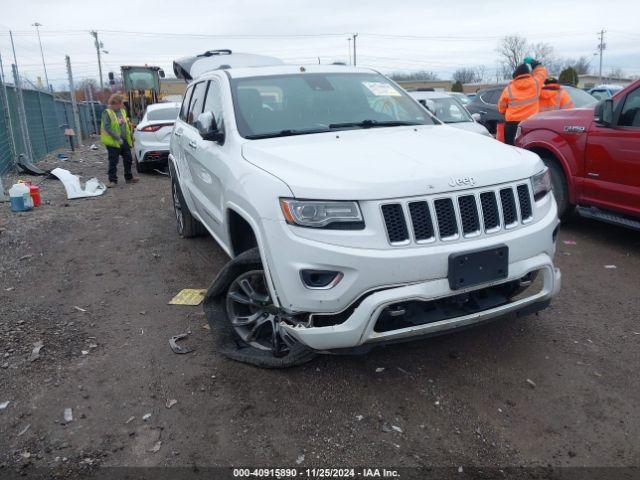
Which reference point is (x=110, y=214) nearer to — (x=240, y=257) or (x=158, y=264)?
(x=158, y=264)

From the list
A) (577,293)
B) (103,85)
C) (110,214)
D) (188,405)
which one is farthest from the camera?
(103,85)

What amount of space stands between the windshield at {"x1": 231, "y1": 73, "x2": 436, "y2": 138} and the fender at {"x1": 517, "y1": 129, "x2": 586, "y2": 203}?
7.70 feet

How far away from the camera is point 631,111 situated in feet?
16.8

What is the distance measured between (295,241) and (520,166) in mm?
1442

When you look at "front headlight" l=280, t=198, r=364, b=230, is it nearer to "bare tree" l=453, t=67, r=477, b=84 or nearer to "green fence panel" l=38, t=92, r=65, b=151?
"green fence panel" l=38, t=92, r=65, b=151

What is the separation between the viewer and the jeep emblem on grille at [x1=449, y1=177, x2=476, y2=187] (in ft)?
9.24

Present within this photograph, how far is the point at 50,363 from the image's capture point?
3543 mm

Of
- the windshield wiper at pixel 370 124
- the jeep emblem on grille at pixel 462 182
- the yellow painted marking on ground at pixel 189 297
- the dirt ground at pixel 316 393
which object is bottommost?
the dirt ground at pixel 316 393

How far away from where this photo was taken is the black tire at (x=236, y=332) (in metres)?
3.20

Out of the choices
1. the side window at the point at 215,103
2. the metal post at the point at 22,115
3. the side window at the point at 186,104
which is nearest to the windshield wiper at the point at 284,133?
the side window at the point at 215,103

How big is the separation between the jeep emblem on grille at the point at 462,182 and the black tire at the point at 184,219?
12.6 ft

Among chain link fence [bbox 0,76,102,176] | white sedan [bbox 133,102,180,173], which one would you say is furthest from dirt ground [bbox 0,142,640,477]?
chain link fence [bbox 0,76,102,176]

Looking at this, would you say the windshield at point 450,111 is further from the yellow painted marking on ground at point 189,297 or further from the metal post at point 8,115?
the metal post at point 8,115

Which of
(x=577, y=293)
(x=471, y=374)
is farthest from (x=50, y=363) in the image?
(x=577, y=293)
